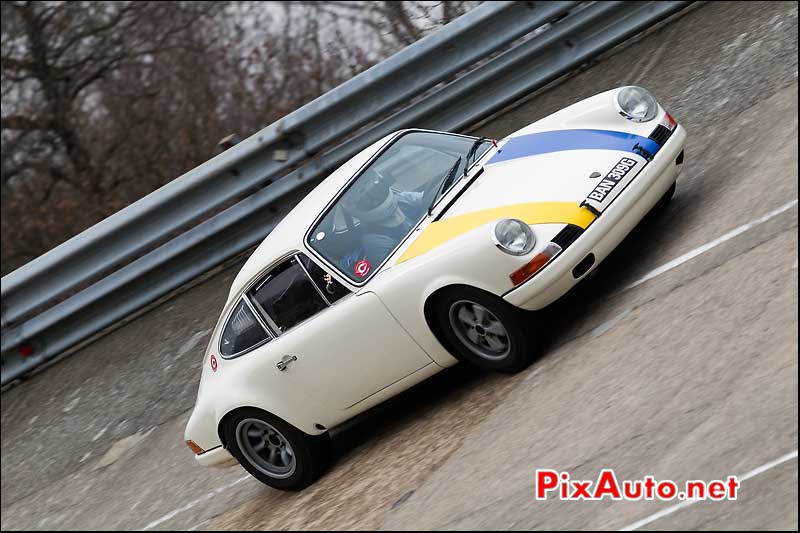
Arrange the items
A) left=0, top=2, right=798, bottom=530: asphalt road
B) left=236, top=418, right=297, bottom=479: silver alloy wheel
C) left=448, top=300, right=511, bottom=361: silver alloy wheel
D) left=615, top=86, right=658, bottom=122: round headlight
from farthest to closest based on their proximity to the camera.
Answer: left=236, top=418, right=297, bottom=479: silver alloy wheel < left=615, top=86, right=658, bottom=122: round headlight < left=448, top=300, right=511, bottom=361: silver alloy wheel < left=0, top=2, right=798, bottom=530: asphalt road

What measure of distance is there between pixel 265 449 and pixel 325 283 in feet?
4.36

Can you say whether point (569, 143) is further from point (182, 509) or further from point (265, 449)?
point (182, 509)

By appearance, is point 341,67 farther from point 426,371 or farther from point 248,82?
point 426,371

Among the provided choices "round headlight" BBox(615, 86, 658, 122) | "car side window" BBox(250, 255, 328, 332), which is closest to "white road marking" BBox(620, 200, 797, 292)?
"round headlight" BBox(615, 86, 658, 122)

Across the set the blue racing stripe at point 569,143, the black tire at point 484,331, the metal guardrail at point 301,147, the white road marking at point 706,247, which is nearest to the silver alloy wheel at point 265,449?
the black tire at point 484,331

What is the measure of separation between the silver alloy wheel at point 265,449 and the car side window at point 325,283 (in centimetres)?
106

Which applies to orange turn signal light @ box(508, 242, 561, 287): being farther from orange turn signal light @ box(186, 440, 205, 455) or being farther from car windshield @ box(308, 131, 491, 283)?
orange turn signal light @ box(186, 440, 205, 455)

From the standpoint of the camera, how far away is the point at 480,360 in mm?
6527

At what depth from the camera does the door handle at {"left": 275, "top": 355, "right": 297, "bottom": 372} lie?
22.9 ft

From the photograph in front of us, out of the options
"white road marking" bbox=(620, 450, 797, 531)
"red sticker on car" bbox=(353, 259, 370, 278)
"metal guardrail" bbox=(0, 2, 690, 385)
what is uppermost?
"metal guardrail" bbox=(0, 2, 690, 385)

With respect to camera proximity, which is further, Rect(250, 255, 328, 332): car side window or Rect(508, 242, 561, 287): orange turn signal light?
Rect(250, 255, 328, 332): car side window

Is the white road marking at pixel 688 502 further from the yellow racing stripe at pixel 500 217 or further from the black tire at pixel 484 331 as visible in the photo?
the yellow racing stripe at pixel 500 217

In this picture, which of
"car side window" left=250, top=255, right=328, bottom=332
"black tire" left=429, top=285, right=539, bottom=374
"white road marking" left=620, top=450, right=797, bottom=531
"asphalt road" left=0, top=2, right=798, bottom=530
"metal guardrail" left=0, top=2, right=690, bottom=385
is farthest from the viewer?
"metal guardrail" left=0, top=2, right=690, bottom=385

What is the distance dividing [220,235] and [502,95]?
116 inches
